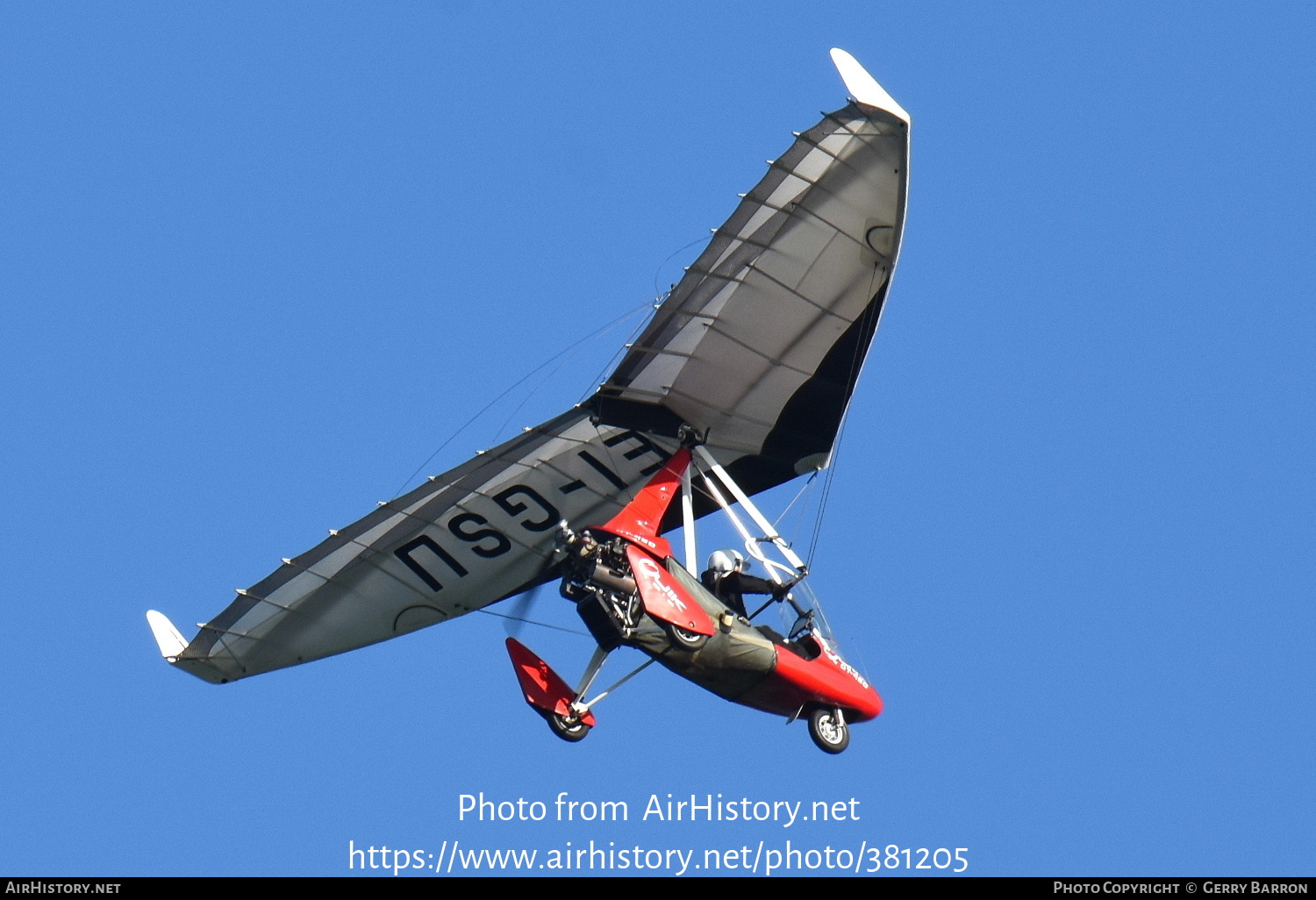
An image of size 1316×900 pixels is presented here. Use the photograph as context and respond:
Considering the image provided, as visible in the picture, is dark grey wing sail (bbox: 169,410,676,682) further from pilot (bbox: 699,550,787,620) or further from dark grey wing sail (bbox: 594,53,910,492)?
pilot (bbox: 699,550,787,620)

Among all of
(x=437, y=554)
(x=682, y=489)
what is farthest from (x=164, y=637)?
(x=682, y=489)

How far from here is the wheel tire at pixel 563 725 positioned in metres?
38.2

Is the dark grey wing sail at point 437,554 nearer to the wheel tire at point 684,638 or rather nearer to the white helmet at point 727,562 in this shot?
the white helmet at point 727,562

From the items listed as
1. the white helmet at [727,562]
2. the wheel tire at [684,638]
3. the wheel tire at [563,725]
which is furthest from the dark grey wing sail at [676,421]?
the wheel tire at [563,725]

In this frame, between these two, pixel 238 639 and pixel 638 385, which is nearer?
pixel 638 385

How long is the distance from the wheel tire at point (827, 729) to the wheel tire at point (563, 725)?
11.8 feet

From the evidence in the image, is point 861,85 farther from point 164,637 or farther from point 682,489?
point 164,637

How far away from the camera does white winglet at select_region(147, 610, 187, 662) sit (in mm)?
41188

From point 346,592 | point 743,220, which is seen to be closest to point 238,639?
point 346,592

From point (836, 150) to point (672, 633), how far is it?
24.4 ft

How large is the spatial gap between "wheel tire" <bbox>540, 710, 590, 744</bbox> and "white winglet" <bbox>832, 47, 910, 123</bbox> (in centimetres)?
1045
